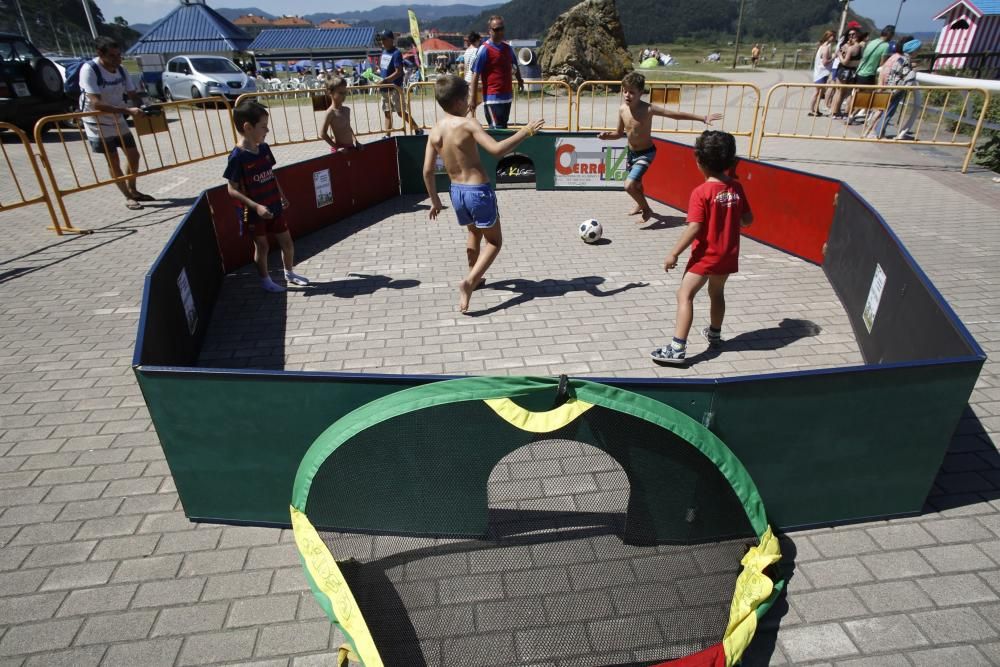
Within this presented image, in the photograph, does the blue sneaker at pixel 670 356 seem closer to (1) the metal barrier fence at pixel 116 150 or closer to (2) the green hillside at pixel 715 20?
(1) the metal barrier fence at pixel 116 150

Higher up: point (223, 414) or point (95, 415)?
point (223, 414)

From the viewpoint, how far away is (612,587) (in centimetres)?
304

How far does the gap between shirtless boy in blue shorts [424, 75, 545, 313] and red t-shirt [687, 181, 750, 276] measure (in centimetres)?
143

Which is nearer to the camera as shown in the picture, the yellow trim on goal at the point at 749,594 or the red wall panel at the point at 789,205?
the yellow trim on goal at the point at 749,594

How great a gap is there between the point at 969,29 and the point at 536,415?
41706 mm

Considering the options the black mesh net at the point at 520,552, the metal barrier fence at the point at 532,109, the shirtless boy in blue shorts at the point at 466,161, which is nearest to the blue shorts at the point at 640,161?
the shirtless boy in blue shorts at the point at 466,161

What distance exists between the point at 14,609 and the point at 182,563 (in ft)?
2.44

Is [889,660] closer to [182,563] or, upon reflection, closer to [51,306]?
[182,563]

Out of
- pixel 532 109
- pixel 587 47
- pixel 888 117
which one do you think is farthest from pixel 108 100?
pixel 587 47

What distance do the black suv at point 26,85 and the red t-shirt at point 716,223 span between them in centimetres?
1707

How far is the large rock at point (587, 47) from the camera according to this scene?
78.5ft

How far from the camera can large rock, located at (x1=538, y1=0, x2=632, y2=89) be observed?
78.5 ft

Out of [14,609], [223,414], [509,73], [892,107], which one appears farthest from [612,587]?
[892,107]

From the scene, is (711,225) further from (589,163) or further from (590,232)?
(589,163)
